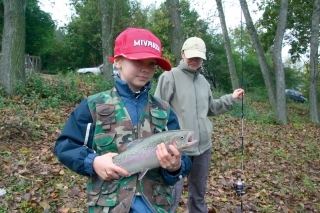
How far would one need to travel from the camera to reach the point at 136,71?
92.1 inches

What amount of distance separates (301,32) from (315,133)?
10.00 meters

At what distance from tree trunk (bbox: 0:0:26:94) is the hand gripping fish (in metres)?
9.21

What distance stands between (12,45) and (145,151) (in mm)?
9748

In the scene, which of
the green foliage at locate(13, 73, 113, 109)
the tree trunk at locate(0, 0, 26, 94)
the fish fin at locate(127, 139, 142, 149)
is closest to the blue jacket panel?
the fish fin at locate(127, 139, 142, 149)

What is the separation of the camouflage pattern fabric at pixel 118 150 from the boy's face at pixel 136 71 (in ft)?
0.43

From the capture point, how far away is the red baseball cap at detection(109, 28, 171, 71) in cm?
227

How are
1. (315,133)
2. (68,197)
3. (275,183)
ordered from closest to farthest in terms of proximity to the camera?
1. (68,197)
2. (275,183)
3. (315,133)

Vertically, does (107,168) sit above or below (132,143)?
below

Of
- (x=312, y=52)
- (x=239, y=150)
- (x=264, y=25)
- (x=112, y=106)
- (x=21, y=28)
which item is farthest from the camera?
(x=264, y=25)

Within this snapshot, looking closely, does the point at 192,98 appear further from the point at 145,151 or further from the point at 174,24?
the point at 174,24

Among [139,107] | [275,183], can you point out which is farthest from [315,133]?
[139,107]

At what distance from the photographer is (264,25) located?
2177cm

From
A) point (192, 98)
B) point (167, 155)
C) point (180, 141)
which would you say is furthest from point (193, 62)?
point (167, 155)

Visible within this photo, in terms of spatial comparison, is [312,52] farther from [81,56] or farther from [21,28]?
[81,56]
